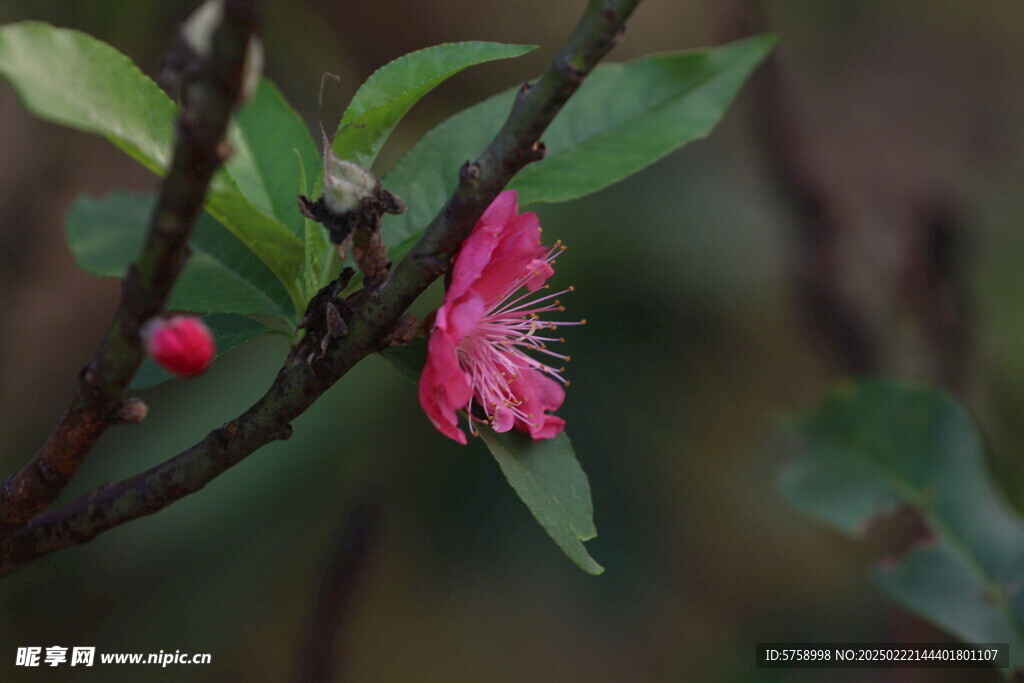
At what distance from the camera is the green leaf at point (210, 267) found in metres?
0.72

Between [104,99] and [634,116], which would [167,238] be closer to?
[104,99]

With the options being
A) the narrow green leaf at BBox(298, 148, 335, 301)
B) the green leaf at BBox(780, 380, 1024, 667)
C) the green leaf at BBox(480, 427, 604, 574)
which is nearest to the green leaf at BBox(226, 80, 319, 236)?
the narrow green leaf at BBox(298, 148, 335, 301)

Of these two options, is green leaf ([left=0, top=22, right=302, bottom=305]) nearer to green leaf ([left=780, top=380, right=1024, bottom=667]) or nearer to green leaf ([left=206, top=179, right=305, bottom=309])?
green leaf ([left=206, top=179, right=305, bottom=309])

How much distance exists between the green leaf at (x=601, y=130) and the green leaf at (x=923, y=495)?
1.04 m

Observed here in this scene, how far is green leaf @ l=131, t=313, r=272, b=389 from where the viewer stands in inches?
29.4

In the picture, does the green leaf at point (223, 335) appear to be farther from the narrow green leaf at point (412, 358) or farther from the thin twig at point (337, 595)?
the thin twig at point (337, 595)

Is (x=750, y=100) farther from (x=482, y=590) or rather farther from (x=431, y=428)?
(x=482, y=590)

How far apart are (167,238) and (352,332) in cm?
19

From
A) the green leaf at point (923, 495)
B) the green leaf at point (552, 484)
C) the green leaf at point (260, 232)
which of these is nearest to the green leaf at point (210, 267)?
the green leaf at point (260, 232)

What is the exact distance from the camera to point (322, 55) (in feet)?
6.65

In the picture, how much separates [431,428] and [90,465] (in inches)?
26.2

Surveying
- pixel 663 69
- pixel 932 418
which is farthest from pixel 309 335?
pixel 932 418

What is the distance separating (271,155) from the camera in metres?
0.85

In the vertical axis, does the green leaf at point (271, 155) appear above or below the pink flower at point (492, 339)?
above
